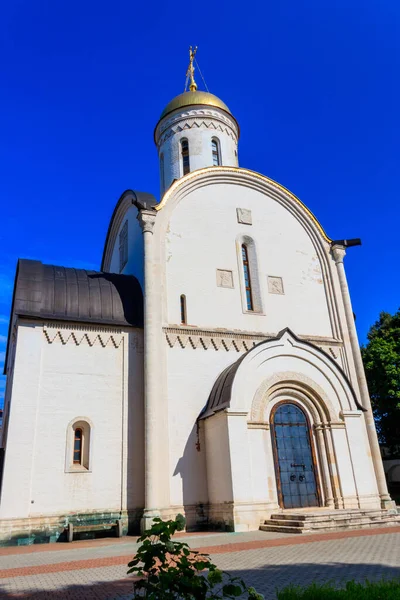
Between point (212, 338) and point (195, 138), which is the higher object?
point (195, 138)

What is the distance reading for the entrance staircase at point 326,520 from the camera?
11.5 m

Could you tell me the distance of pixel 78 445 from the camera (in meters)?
13.3

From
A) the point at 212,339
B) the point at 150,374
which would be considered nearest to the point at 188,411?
the point at 150,374

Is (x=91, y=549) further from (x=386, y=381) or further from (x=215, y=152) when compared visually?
(x=215, y=152)

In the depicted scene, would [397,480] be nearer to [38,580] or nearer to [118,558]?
[118,558]

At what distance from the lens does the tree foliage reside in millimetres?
20656

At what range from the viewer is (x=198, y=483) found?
44.7 feet

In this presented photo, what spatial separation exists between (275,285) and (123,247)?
6288mm

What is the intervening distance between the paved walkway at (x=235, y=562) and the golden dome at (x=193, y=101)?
695 inches

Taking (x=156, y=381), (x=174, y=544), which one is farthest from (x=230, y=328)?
(x=174, y=544)

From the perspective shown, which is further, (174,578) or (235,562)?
(235,562)

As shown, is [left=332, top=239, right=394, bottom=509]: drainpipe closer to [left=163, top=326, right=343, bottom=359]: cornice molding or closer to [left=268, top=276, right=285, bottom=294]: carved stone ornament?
[left=163, top=326, right=343, bottom=359]: cornice molding

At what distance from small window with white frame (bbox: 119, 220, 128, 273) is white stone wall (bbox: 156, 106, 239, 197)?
297 centimetres

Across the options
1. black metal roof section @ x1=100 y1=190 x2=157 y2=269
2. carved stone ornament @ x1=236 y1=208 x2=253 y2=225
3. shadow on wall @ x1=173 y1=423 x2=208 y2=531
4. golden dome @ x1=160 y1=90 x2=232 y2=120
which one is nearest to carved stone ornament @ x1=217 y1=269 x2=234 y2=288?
carved stone ornament @ x1=236 y1=208 x2=253 y2=225
